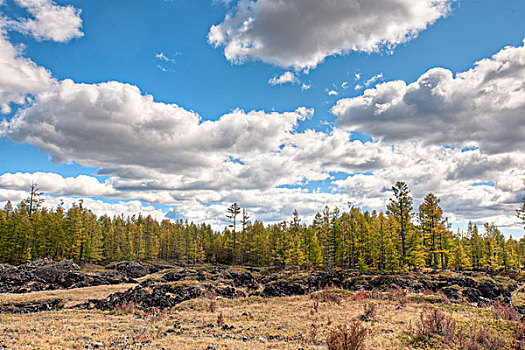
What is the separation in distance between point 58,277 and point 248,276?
2763 centimetres

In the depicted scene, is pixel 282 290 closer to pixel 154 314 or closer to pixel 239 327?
pixel 154 314

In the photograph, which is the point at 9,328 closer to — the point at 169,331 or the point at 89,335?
the point at 89,335

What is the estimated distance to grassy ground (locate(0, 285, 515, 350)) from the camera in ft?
42.4

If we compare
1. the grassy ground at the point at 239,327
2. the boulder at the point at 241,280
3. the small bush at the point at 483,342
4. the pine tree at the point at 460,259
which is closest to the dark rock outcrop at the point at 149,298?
the grassy ground at the point at 239,327

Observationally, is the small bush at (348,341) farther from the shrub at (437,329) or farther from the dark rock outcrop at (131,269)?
the dark rock outcrop at (131,269)

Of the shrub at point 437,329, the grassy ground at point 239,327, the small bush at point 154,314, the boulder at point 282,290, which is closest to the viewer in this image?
the grassy ground at point 239,327

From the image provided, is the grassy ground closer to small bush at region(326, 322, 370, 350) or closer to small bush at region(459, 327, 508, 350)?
small bush at region(459, 327, 508, 350)

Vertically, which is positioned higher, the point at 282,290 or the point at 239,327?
the point at 239,327

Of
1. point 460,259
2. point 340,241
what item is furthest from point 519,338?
point 460,259

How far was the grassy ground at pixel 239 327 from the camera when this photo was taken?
509 inches

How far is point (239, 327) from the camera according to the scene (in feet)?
→ 56.9

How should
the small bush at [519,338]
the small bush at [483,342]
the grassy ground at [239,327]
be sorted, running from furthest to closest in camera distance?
1. the grassy ground at [239,327]
2. the small bush at [519,338]
3. the small bush at [483,342]

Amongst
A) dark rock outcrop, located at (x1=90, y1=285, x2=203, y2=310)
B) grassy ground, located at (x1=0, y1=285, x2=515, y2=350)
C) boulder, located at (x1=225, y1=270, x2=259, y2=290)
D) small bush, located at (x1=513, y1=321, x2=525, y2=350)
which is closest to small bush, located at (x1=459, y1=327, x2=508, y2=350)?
small bush, located at (x1=513, y1=321, x2=525, y2=350)

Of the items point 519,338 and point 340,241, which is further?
point 340,241
